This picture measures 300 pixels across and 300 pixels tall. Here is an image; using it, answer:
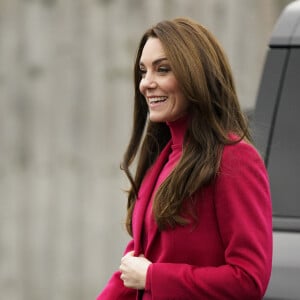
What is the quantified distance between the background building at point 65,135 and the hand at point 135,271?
340 centimetres

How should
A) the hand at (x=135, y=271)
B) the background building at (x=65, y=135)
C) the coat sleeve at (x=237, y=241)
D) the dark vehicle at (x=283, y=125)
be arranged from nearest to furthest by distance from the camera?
the coat sleeve at (x=237, y=241) → the hand at (x=135, y=271) → the dark vehicle at (x=283, y=125) → the background building at (x=65, y=135)

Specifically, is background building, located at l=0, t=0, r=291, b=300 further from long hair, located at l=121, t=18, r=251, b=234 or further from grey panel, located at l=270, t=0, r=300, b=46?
long hair, located at l=121, t=18, r=251, b=234

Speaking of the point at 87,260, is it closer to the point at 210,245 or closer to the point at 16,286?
the point at 16,286

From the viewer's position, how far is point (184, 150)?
299cm

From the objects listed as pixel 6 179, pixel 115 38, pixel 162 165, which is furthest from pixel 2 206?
pixel 162 165

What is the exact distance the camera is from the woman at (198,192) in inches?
113

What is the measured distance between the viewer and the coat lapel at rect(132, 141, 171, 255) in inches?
120

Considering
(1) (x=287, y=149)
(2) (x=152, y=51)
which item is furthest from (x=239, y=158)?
(1) (x=287, y=149)

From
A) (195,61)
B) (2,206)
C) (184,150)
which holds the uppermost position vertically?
(195,61)

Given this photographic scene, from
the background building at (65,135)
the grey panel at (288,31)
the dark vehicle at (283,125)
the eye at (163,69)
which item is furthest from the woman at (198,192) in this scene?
the background building at (65,135)

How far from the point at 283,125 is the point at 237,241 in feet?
3.01

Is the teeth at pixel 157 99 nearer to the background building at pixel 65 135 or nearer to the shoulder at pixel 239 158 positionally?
the shoulder at pixel 239 158

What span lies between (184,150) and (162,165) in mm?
162

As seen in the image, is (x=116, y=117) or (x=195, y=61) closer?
(x=195, y=61)
